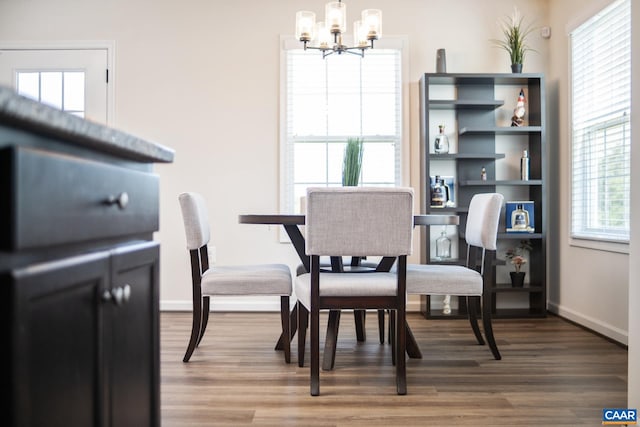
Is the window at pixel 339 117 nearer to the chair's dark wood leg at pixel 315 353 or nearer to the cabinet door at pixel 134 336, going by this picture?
the chair's dark wood leg at pixel 315 353

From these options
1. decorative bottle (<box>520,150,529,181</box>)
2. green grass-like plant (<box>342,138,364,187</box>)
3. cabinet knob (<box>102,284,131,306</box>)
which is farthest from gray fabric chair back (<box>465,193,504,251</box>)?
cabinet knob (<box>102,284,131,306</box>)

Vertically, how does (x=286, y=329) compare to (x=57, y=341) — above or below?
below

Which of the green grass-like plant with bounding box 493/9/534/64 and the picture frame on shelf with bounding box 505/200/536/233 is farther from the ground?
the green grass-like plant with bounding box 493/9/534/64

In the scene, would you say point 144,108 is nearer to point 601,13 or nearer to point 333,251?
point 333,251

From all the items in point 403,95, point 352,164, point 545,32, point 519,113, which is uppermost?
point 545,32

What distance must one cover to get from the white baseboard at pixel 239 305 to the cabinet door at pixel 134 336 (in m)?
3.04

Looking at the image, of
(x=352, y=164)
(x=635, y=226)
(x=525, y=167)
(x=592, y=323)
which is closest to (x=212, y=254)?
(x=352, y=164)

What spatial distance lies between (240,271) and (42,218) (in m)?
2.12

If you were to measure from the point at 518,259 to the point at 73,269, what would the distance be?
3815 millimetres

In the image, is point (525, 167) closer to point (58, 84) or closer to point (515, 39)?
point (515, 39)

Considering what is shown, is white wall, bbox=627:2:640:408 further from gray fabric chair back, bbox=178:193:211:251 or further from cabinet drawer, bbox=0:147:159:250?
gray fabric chair back, bbox=178:193:211:251

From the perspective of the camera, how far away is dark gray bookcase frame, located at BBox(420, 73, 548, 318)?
12.9 feet

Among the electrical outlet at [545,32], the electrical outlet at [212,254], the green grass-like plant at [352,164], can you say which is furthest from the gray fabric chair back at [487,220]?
the electrical outlet at [212,254]

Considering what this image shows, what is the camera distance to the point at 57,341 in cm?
76
